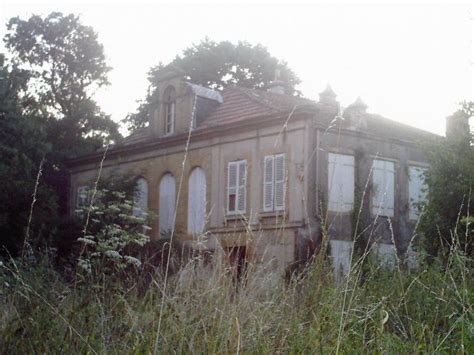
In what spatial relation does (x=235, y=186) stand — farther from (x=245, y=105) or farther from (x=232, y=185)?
(x=245, y=105)

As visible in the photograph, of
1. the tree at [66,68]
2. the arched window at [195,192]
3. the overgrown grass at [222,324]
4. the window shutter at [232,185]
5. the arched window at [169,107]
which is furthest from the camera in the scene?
the tree at [66,68]

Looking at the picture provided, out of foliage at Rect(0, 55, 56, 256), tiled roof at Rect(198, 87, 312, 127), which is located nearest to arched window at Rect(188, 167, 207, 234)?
tiled roof at Rect(198, 87, 312, 127)

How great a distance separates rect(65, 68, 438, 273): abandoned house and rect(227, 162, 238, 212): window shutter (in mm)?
34

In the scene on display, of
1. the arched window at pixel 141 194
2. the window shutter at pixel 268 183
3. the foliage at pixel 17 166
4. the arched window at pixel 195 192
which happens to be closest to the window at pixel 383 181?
the window shutter at pixel 268 183

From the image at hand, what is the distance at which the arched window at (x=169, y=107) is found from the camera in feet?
82.9

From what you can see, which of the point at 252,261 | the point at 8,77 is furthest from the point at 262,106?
the point at 252,261

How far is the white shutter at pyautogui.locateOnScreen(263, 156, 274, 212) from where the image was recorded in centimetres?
2116

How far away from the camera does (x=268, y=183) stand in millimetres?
21234

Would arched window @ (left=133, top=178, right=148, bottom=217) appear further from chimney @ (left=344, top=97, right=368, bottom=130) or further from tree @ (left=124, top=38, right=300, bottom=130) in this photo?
tree @ (left=124, top=38, right=300, bottom=130)

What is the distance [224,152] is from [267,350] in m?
19.5

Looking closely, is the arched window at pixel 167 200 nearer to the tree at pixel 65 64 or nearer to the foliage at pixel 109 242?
the foliage at pixel 109 242

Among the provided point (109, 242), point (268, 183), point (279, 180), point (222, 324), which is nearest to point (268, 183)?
point (268, 183)

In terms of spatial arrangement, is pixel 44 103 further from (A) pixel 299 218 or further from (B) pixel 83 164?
(A) pixel 299 218

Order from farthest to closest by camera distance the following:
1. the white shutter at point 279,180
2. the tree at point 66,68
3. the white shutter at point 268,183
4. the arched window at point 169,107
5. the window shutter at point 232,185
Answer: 1. the tree at point 66,68
2. the arched window at point 169,107
3. the window shutter at point 232,185
4. the white shutter at point 268,183
5. the white shutter at point 279,180
